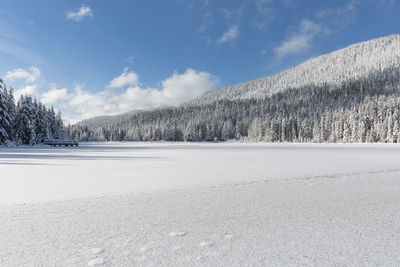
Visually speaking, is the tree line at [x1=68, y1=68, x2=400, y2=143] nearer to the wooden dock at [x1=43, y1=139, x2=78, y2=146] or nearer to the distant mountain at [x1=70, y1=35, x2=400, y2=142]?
the distant mountain at [x1=70, y1=35, x2=400, y2=142]

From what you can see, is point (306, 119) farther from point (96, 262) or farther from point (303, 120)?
point (96, 262)

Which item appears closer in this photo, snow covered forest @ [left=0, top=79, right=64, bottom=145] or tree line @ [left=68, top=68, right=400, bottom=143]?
snow covered forest @ [left=0, top=79, right=64, bottom=145]

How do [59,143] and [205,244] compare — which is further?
[59,143]

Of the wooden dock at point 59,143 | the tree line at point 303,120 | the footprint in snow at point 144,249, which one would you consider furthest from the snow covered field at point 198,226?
the tree line at point 303,120

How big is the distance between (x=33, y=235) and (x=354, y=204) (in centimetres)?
628

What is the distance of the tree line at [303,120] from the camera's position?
69500mm

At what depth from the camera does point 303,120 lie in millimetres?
91312

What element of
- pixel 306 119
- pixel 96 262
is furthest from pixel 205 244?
pixel 306 119

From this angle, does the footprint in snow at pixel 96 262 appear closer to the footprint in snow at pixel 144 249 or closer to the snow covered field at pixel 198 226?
the snow covered field at pixel 198 226

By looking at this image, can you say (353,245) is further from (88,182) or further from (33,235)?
(88,182)

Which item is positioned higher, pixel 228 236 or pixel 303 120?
pixel 303 120

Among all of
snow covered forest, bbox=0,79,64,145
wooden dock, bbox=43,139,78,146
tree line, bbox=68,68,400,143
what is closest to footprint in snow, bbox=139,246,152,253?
snow covered forest, bbox=0,79,64,145

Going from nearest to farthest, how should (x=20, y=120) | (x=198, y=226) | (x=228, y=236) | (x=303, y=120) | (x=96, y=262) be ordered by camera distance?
(x=96, y=262), (x=228, y=236), (x=198, y=226), (x=20, y=120), (x=303, y=120)

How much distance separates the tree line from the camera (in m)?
69.5
